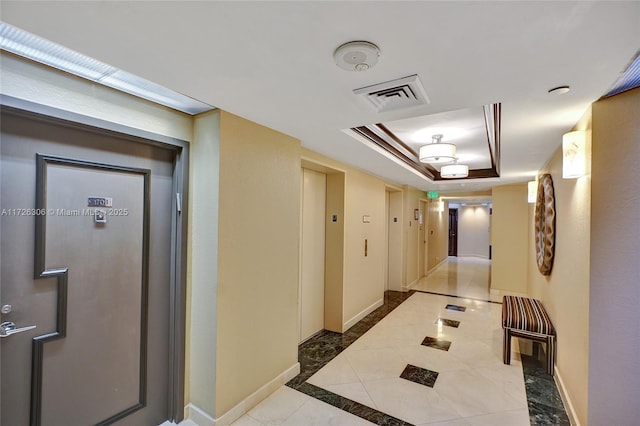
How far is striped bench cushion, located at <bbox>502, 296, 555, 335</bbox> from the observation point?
9.71 ft

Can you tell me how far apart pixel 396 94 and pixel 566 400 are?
2824 millimetres

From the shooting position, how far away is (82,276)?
173cm

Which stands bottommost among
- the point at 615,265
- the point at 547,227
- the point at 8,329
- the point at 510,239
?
the point at 8,329

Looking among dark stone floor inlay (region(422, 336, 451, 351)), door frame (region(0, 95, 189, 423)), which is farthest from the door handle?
dark stone floor inlay (region(422, 336, 451, 351))

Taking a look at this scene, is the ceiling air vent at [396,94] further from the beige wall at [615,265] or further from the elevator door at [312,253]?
the elevator door at [312,253]

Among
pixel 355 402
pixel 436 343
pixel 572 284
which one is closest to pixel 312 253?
pixel 355 402

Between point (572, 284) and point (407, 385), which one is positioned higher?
point (572, 284)

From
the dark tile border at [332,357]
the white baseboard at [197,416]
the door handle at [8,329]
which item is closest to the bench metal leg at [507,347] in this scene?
the dark tile border at [332,357]

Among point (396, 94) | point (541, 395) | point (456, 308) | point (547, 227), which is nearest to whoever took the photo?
point (396, 94)

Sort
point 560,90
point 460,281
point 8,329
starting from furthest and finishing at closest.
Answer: point 460,281, point 560,90, point 8,329

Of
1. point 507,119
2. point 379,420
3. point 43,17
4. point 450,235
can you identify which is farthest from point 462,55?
point 450,235

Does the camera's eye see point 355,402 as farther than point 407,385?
No

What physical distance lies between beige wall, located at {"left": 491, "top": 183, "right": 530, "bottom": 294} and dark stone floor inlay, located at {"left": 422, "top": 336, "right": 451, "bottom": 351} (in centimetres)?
312

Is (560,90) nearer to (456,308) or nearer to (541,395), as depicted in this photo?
(541,395)
